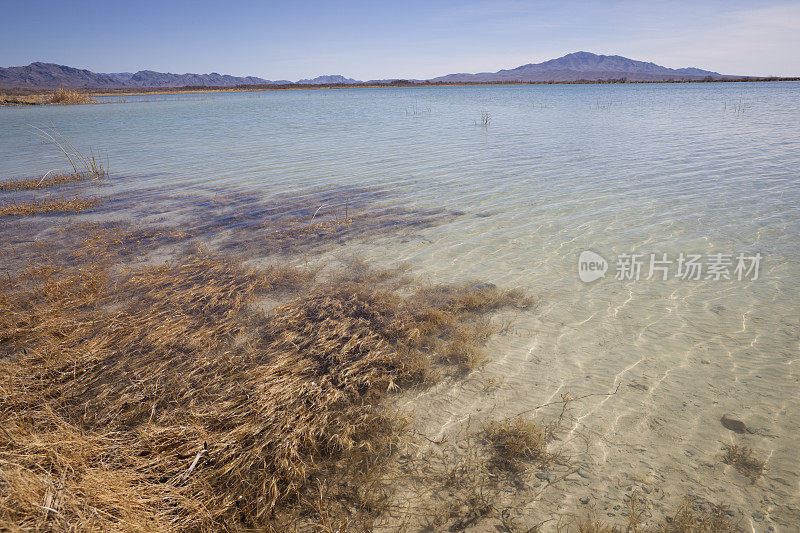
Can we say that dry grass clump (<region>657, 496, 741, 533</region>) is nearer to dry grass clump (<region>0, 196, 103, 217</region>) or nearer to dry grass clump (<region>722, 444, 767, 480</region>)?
dry grass clump (<region>722, 444, 767, 480</region>)

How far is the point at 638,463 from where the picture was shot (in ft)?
9.12

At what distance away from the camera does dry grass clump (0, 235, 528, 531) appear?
2129 millimetres

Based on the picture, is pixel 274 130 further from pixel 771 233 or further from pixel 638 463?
pixel 638 463

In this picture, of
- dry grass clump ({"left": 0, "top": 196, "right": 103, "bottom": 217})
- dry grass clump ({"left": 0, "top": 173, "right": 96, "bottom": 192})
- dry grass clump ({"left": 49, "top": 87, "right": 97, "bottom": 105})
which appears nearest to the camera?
dry grass clump ({"left": 0, "top": 196, "right": 103, "bottom": 217})

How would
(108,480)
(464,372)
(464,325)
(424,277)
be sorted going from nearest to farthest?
(108,480) < (464,372) < (464,325) < (424,277)

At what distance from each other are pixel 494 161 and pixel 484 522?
1134cm

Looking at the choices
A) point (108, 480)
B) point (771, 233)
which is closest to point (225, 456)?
point (108, 480)

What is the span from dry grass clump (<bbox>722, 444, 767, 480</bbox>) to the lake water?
6 centimetres

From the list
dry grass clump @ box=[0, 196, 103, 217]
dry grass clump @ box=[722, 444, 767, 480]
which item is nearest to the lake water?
dry grass clump @ box=[722, 444, 767, 480]

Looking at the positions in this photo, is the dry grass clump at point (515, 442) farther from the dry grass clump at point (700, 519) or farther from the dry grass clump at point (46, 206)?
the dry grass clump at point (46, 206)

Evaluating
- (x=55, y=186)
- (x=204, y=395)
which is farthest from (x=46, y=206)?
(x=204, y=395)

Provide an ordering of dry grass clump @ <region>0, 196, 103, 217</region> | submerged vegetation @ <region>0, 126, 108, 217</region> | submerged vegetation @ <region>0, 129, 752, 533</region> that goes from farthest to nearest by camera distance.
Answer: submerged vegetation @ <region>0, 126, 108, 217</region>, dry grass clump @ <region>0, 196, 103, 217</region>, submerged vegetation @ <region>0, 129, 752, 533</region>

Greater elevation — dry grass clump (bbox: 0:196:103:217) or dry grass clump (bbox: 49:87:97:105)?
dry grass clump (bbox: 49:87:97:105)

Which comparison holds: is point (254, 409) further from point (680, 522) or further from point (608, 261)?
point (608, 261)
